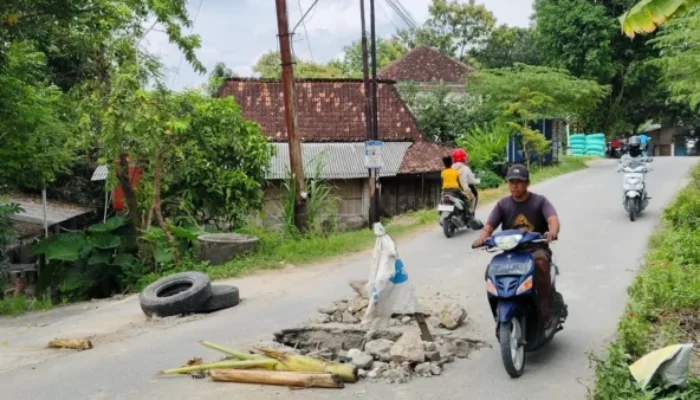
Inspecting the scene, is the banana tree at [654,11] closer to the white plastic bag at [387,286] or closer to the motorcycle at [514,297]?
the motorcycle at [514,297]

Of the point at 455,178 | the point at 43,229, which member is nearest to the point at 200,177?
the point at 455,178

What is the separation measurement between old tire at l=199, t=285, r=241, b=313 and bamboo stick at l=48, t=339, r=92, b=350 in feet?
6.50

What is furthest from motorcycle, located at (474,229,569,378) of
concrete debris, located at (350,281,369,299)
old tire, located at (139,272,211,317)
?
old tire, located at (139,272,211,317)

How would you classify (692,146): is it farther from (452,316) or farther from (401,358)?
(401,358)

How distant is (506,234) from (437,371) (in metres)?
1.35

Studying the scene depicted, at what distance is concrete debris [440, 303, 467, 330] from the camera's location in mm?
8000

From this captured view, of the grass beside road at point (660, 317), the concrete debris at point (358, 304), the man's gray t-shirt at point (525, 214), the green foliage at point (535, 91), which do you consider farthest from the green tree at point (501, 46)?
the man's gray t-shirt at point (525, 214)

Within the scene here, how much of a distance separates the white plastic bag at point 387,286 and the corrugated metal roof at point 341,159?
1545cm

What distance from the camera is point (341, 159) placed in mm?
25047

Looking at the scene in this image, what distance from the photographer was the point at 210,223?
55.3ft

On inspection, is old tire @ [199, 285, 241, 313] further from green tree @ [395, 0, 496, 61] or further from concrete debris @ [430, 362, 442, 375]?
green tree @ [395, 0, 496, 61]

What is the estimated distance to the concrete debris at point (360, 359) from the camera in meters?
6.62

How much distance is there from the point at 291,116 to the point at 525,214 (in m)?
9.45

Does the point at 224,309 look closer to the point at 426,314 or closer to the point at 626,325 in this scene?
the point at 426,314
